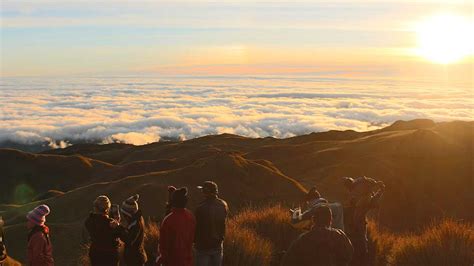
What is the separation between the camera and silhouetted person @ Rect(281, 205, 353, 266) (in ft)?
20.6

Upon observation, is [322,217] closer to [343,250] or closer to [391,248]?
[343,250]

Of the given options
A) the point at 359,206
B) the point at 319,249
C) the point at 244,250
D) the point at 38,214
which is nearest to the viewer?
the point at 319,249

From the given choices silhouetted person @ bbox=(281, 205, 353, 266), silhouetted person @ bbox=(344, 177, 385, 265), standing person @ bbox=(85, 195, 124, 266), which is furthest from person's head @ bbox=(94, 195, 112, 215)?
silhouetted person @ bbox=(344, 177, 385, 265)

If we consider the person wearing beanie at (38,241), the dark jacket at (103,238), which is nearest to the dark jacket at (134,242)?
the dark jacket at (103,238)

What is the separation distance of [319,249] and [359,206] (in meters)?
3.71

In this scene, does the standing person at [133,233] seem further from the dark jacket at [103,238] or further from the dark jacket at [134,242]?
the dark jacket at [103,238]

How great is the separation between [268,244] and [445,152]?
143ft

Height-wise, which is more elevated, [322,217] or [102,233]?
[322,217]

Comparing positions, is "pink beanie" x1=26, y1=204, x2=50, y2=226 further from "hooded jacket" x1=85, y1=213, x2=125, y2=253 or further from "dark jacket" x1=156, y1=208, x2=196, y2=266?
"dark jacket" x1=156, y1=208, x2=196, y2=266

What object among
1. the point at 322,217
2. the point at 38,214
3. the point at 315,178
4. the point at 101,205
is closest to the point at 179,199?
the point at 101,205

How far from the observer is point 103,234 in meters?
8.32

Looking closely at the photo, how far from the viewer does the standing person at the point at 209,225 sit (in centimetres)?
873

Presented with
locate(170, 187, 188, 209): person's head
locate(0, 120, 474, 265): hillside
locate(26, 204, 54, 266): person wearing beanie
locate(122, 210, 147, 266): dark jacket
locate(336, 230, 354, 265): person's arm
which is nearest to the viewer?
locate(336, 230, 354, 265): person's arm

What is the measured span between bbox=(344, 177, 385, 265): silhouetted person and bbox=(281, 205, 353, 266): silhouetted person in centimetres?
341
